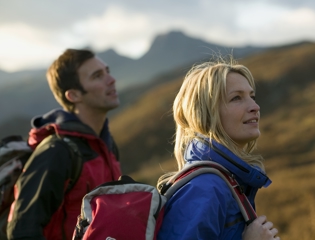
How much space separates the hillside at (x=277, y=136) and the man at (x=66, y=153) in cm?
1332

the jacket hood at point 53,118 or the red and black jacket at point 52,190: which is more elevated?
the jacket hood at point 53,118

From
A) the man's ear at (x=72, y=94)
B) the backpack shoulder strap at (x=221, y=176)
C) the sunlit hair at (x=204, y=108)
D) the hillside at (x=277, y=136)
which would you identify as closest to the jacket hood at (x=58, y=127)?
the man's ear at (x=72, y=94)

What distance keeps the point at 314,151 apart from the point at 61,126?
34.4 meters

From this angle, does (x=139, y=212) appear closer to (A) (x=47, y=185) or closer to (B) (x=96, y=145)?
(A) (x=47, y=185)

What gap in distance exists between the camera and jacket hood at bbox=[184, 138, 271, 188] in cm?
285

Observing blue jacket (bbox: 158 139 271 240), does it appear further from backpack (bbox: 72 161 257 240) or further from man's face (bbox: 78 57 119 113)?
man's face (bbox: 78 57 119 113)

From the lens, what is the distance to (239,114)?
3070mm

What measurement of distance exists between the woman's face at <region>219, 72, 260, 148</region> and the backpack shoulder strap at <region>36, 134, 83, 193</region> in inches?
71.7

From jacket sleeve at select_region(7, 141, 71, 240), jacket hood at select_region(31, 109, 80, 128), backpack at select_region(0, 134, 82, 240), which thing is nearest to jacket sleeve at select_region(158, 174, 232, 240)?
jacket sleeve at select_region(7, 141, 71, 240)

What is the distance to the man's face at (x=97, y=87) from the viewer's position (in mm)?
5477

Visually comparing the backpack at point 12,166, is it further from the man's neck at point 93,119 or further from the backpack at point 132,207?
the backpack at point 132,207

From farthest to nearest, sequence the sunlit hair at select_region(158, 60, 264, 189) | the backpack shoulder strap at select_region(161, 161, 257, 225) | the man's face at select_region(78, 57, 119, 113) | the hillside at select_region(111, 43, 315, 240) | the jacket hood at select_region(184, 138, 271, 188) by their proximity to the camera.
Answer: the hillside at select_region(111, 43, 315, 240), the man's face at select_region(78, 57, 119, 113), the sunlit hair at select_region(158, 60, 264, 189), the jacket hood at select_region(184, 138, 271, 188), the backpack shoulder strap at select_region(161, 161, 257, 225)

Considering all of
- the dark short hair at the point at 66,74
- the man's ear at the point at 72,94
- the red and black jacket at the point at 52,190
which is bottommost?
the red and black jacket at the point at 52,190

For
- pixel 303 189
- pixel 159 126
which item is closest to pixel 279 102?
pixel 159 126
